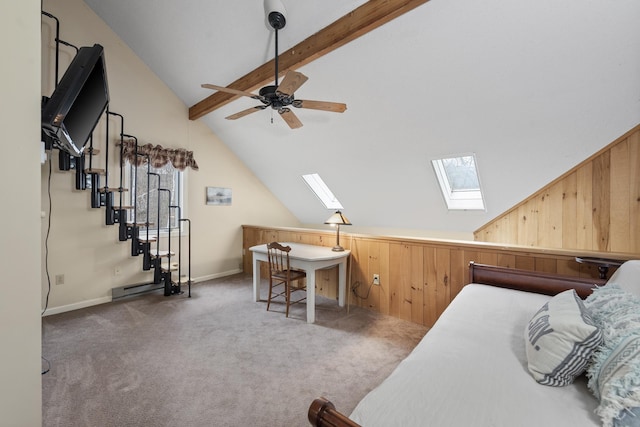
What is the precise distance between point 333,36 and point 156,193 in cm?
332

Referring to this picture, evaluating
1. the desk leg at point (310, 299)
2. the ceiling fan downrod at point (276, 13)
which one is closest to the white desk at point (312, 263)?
the desk leg at point (310, 299)

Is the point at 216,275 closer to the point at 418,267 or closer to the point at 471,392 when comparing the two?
the point at 418,267

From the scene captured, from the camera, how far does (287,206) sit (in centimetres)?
604

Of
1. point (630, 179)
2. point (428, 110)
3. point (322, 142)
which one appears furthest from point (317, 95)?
point (630, 179)

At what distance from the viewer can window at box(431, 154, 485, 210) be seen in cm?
367

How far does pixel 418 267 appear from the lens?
298 centimetres

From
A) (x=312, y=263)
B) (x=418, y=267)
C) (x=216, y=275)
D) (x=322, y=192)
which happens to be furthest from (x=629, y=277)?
(x=216, y=275)

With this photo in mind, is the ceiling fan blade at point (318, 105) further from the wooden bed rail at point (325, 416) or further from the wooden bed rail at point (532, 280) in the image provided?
the wooden bed rail at point (325, 416)

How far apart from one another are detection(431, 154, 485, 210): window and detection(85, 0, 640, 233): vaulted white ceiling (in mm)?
141

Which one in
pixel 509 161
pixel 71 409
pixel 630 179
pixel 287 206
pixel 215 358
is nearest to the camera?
pixel 71 409

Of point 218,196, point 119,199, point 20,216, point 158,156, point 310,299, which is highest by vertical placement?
point 158,156

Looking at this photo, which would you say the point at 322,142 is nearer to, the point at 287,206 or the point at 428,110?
the point at 428,110

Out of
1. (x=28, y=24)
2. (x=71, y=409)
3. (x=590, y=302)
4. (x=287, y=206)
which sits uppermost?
(x=28, y=24)

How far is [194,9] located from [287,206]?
12.3 feet
